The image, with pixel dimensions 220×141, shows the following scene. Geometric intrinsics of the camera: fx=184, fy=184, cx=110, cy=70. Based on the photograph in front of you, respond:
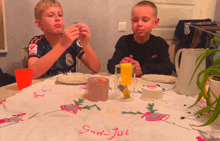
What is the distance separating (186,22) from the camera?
2213 millimetres

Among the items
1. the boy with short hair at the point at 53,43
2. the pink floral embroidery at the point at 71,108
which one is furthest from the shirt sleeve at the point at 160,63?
the pink floral embroidery at the point at 71,108

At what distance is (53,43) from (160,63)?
32.7 inches

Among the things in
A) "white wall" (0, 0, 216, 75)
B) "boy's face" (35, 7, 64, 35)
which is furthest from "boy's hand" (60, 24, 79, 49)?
"white wall" (0, 0, 216, 75)

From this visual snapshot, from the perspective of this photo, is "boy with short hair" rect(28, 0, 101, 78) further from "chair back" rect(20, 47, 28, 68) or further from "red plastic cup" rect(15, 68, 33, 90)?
"red plastic cup" rect(15, 68, 33, 90)

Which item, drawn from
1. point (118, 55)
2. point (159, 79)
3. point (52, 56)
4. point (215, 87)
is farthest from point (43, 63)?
point (215, 87)

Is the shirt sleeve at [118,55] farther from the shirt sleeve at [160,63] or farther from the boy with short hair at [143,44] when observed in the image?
the shirt sleeve at [160,63]

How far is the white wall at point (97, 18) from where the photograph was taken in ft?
6.49

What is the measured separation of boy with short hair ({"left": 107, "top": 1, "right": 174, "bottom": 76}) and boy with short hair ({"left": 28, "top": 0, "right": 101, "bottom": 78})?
26 cm

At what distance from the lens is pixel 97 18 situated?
7.21 ft

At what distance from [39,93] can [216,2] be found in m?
2.72

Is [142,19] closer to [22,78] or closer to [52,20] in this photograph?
[52,20]

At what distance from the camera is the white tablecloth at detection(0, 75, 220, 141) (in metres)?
0.45

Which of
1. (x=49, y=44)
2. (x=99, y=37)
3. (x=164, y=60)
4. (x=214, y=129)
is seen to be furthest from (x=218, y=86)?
(x=99, y=37)

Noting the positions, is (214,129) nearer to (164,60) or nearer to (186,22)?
(164,60)
